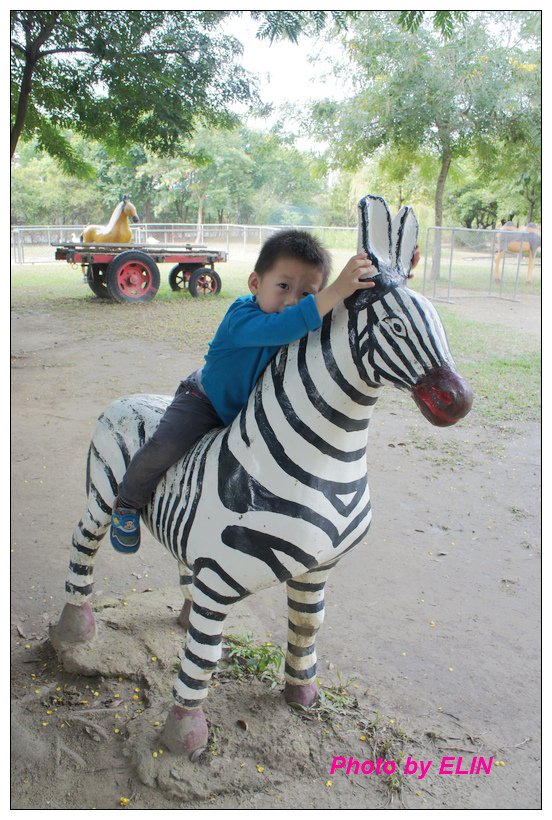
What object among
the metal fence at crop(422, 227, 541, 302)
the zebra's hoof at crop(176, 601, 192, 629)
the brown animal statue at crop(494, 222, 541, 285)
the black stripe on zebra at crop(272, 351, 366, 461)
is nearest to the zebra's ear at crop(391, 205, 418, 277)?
the black stripe on zebra at crop(272, 351, 366, 461)

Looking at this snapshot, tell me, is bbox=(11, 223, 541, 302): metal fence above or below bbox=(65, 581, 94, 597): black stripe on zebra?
above

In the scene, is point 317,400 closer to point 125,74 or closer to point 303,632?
point 303,632

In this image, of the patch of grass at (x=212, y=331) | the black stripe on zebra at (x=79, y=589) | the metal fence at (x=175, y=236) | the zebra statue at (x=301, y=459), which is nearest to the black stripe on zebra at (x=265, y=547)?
the zebra statue at (x=301, y=459)

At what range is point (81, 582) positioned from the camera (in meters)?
2.68

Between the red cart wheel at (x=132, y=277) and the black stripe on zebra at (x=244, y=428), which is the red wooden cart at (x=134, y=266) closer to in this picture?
the red cart wheel at (x=132, y=277)

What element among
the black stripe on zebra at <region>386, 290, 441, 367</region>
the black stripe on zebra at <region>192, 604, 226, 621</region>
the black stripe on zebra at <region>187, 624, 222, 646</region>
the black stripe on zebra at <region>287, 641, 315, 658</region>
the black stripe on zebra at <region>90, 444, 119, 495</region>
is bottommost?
the black stripe on zebra at <region>287, 641, 315, 658</region>

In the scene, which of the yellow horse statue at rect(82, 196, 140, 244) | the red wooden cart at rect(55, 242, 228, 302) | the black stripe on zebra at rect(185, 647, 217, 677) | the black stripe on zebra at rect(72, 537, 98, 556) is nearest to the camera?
the black stripe on zebra at rect(185, 647, 217, 677)

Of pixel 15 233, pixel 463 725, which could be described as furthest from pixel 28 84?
pixel 15 233

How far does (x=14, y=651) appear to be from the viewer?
2805 mm

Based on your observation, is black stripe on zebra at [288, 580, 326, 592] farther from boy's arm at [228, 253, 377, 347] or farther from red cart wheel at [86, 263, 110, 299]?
red cart wheel at [86, 263, 110, 299]

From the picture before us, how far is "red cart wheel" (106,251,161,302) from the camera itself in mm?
12086

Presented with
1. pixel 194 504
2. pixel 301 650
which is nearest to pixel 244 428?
pixel 194 504

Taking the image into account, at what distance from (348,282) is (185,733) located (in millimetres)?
1511
